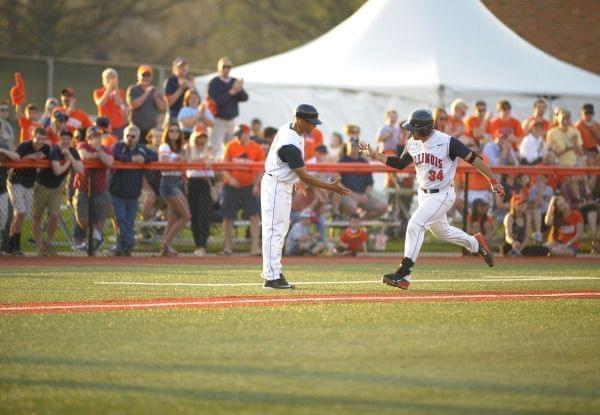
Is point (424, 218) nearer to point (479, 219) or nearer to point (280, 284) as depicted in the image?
point (280, 284)

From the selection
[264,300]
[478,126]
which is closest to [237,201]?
[478,126]

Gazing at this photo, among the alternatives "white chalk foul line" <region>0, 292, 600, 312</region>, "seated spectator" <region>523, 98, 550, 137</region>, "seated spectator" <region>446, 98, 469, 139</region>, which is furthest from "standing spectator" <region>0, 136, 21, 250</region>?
"seated spectator" <region>523, 98, 550, 137</region>

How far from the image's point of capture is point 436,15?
24344 millimetres

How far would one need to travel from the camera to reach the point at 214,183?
19.1 meters

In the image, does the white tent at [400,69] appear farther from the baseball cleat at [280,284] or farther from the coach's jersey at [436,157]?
the baseball cleat at [280,284]

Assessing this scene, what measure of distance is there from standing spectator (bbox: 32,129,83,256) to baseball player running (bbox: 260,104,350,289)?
18.6 ft

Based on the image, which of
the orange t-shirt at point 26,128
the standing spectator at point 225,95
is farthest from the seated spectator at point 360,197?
the orange t-shirt at point 26,128

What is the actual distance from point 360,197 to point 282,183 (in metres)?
7.08

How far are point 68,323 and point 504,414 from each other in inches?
166

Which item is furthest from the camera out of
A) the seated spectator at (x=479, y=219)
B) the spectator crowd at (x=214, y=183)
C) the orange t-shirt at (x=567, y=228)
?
the seated spectator at (x=479, y=219)

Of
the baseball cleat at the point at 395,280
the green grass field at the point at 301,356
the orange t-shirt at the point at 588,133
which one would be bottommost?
Result: the green grass field at the point at 301,356

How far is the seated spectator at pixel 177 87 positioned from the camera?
67.5 feet

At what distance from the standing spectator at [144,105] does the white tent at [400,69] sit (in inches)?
159

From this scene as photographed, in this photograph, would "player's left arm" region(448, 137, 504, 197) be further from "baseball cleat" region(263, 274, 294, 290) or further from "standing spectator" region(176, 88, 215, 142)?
"standing spectator" region(176, 88, 215, 142)
